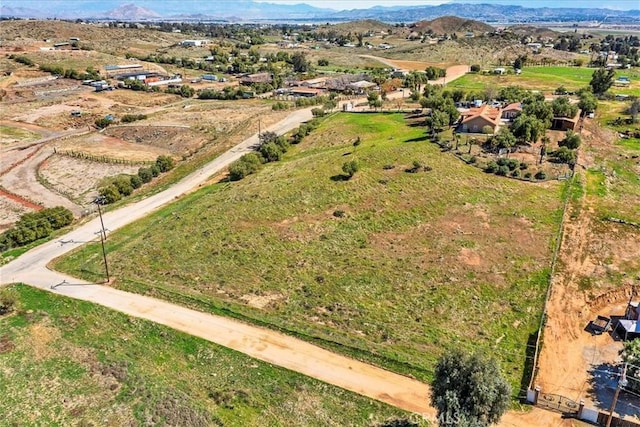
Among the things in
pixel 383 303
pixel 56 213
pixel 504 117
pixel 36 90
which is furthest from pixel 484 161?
pixel 36 90

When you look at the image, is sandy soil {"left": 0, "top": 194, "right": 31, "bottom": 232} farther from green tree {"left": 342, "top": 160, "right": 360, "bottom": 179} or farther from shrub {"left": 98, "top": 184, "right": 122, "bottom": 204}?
green tree {"left": 342, "top": 160, "right": 360, "bottom": 179}

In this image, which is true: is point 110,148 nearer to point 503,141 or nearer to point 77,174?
point 77,174

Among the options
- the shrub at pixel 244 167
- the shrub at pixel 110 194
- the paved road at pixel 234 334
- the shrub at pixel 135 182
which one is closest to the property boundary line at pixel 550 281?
the paved road at pixel 234 334

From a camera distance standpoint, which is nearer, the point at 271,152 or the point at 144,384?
the point at 144,384

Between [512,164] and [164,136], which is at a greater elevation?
[512,164]

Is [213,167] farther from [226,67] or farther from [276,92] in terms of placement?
[226,67]

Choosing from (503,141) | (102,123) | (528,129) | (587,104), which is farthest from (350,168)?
(102,123)

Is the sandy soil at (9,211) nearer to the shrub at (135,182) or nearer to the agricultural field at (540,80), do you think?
the shrub at (135,182)
